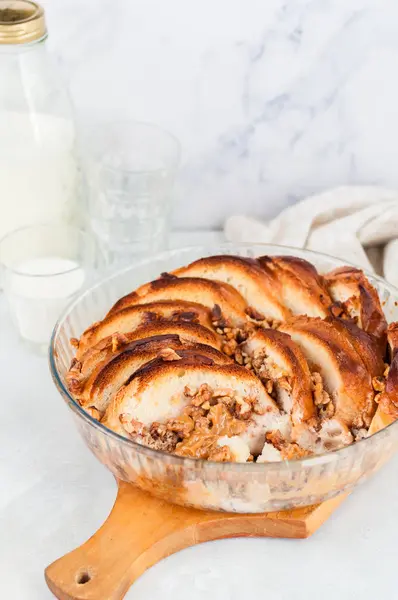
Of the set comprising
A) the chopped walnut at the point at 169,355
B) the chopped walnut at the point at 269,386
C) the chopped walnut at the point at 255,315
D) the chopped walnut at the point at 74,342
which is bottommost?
the chopped walnut at the point at 74,342

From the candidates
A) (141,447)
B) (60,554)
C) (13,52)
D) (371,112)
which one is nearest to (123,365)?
(141,447)

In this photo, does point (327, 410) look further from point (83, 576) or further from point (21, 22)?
point (21, 22)

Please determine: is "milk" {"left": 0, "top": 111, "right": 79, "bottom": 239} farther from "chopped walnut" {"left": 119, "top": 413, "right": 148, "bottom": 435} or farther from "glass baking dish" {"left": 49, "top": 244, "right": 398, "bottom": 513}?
"chopped walnut" {"left": 119, "top": 413, "right": 148, "bottom": 435}

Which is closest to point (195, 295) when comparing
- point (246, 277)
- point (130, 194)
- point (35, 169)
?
point (246, 277)

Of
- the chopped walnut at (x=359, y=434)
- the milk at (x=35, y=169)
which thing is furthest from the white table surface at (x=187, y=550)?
the milk at (x=35, y=169)

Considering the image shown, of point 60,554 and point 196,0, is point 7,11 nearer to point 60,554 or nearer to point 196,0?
point 196,0

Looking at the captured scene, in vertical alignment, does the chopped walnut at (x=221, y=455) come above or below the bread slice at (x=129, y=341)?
below

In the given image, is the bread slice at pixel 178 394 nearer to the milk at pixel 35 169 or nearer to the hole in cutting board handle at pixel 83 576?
the hole in cutting board handle at pixel 83 576
